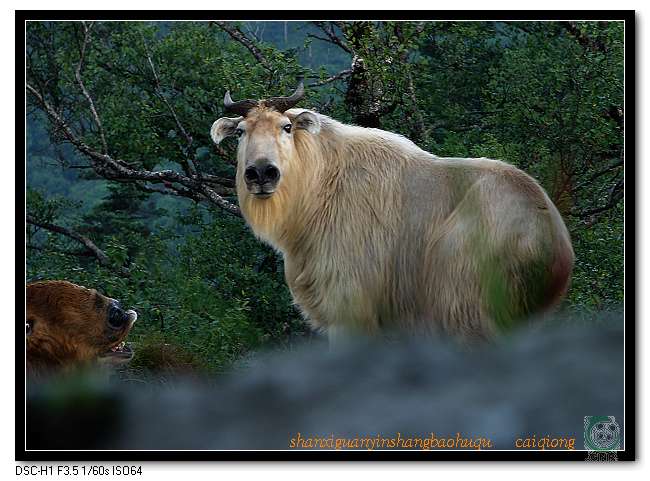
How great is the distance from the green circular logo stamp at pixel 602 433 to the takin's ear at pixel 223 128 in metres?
2.45

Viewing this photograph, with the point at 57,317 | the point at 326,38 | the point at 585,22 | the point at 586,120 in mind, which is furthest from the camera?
the point at 326,38

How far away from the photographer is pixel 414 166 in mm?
5977

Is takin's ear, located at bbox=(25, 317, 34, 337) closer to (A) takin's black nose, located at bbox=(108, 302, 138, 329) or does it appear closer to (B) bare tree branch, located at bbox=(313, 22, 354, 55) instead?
(A) takin's black nose, located at bbox=(108, 302, 138, 329)

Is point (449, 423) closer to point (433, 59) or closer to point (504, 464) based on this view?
point (504, 464)

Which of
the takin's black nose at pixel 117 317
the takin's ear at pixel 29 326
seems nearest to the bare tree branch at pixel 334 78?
the takin's black nose at pixel 117 317

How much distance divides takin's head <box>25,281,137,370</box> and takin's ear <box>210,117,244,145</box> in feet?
3.61

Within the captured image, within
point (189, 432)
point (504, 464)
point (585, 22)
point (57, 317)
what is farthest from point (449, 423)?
point (585, 22)

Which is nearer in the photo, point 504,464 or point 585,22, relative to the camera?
point 504,464

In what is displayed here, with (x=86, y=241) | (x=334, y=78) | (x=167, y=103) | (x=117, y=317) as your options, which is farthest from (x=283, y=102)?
(x=86, y=241)

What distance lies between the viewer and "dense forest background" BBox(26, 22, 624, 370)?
6.32 metres

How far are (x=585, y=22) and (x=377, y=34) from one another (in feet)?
4.47

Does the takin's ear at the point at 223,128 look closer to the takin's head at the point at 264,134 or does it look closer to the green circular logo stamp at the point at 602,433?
the takin's head at the point at 264,134

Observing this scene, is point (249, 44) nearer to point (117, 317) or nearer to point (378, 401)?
point (117, 317)

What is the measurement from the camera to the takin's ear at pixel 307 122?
591 cm
